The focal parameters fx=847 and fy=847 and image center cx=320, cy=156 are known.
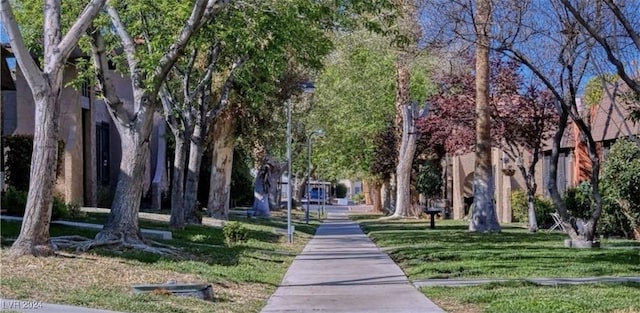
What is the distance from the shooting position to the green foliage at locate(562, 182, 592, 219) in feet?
82.5

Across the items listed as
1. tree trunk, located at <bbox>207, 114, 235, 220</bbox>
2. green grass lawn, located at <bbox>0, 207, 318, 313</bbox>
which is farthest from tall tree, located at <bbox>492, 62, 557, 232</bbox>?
green grass lawn, located at <bbox>0, 207, 318, 313</bbox>

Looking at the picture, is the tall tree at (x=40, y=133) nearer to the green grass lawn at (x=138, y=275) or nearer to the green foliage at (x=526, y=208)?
the green grass lawn at (x=138, y=275)

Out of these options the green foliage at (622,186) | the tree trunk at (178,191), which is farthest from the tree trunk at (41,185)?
Answer: the green foliage at (622,186)

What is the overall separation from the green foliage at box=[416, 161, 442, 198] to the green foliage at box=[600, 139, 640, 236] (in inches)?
856

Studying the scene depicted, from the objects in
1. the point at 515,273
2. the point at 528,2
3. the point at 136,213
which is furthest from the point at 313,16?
the point at 515,273

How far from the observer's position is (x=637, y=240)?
22.7 meters

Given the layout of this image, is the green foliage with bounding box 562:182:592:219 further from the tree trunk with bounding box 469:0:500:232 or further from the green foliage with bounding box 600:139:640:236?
the tree trunk with bounding box 469:0:500:232

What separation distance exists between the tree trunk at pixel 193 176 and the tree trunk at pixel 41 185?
459 inches

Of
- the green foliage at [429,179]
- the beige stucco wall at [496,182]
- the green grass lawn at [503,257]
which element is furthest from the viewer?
the green foliage at [429,179]

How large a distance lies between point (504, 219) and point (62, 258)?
88.0ft

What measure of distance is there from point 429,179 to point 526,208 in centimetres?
1107

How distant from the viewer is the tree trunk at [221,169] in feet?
98.0

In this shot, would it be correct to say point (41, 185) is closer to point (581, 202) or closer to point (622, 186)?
point (622, 186)

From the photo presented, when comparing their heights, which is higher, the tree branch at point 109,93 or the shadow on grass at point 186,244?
the tree branch at point 109,93
